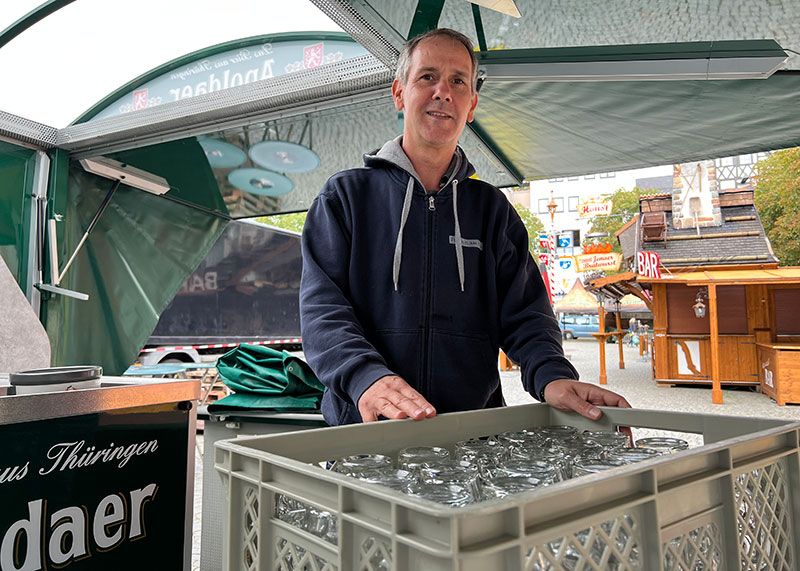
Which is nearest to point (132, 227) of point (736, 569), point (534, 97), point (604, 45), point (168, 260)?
point (168, 260)

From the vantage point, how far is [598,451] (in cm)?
95

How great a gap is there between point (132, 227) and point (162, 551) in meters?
2.69

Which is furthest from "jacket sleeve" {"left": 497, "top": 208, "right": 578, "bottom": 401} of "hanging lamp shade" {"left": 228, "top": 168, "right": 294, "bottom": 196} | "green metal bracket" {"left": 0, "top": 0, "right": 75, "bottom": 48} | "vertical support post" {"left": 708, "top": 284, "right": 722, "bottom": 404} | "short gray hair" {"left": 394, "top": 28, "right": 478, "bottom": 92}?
"vertical support post" {"left": 708, "top": 284, "right": 722, "bottom": 404}

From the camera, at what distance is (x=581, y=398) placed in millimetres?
1238

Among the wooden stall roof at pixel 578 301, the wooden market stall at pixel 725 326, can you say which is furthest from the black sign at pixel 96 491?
the wooden stall roof at pixel 578 301

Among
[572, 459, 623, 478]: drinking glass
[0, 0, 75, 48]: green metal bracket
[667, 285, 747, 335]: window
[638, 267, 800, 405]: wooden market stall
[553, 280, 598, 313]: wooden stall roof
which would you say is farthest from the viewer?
[553, 280, 598, 313]: wooden stall roof

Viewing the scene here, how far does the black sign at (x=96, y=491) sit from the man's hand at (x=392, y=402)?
3.49 ft

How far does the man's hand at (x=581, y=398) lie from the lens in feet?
3.91

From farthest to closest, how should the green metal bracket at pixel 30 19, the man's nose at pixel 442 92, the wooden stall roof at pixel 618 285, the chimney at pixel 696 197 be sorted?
the chimney at pixel 696 197 → the wooden stall roof at pixel 618 285 → the green metal bracket at pixel 30 19 → the man's nose at pixel 442 92

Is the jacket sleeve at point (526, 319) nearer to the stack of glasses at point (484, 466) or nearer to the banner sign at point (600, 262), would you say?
the stack of glasses at point (484, 466)

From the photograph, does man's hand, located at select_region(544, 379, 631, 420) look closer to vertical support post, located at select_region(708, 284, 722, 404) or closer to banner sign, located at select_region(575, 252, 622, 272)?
vertical support post, located at select_region(708, 284, 722, 404)

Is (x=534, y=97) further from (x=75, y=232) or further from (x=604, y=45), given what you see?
(x=75, y=232)

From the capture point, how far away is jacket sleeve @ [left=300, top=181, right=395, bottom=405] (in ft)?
3.80

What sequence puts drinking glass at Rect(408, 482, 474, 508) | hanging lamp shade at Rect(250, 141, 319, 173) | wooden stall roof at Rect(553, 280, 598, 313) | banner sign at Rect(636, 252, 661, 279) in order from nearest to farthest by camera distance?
1. drinking glass at Rect(408, 482, 474, 508)
2. hanging lamp shade at Rect(250, 141, 319, 173)
3. banner sign at Rect(636, 252, 661, 279)
4. wooden stall roof at Rect(553, 280, 598, 313)
